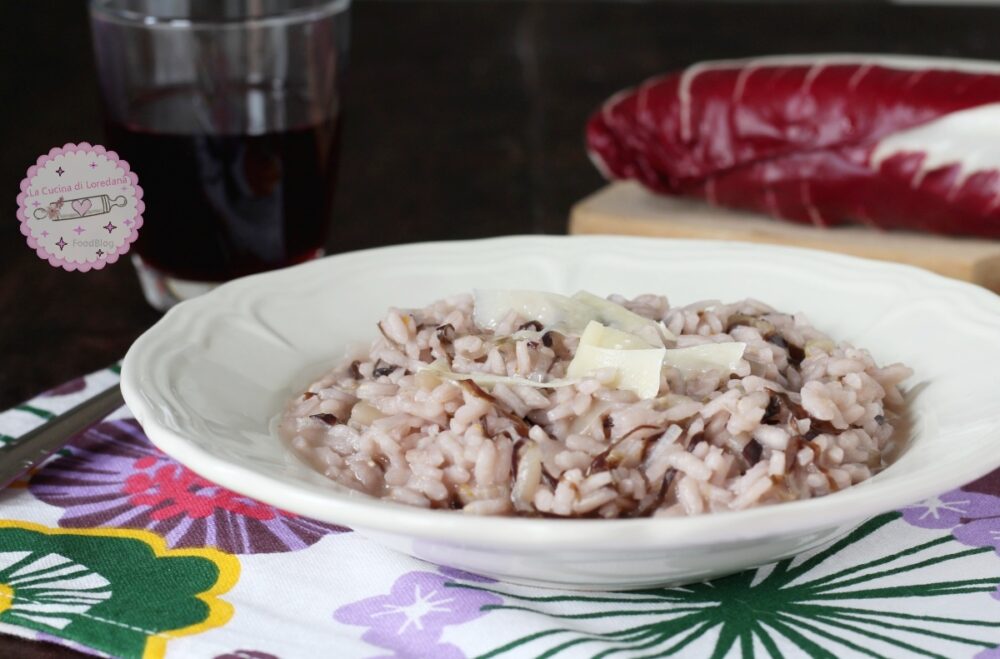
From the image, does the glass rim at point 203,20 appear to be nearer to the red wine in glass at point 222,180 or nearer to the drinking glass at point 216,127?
the drinking glass at point 216,127

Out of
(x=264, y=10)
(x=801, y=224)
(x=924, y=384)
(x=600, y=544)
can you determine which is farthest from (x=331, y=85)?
(x=600, y=544)

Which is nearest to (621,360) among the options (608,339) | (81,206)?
(608,339)

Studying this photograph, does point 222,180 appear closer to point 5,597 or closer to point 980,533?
point 5,597

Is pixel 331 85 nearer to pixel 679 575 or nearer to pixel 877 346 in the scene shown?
pixel 877 346

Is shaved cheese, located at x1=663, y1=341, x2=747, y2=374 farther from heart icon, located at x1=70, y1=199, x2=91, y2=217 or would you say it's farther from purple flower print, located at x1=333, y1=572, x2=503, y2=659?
heart icon, located at x1=70, y1=199, x2=91, y2=217

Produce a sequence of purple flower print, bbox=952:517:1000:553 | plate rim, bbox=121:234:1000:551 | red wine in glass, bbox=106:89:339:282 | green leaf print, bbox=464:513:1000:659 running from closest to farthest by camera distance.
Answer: plate rim, bbox=121:234:1000:551 < green leaf print, bbox=464:513:1000:659 < purple flower print, bbox=952:517:1000:553 < red wine in glass, bbox=106:89:339:282

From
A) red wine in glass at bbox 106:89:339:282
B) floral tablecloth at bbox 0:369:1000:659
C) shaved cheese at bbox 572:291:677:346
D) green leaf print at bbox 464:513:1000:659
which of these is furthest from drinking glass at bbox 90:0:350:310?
green leaf print at bbox 464:513:1000:659
